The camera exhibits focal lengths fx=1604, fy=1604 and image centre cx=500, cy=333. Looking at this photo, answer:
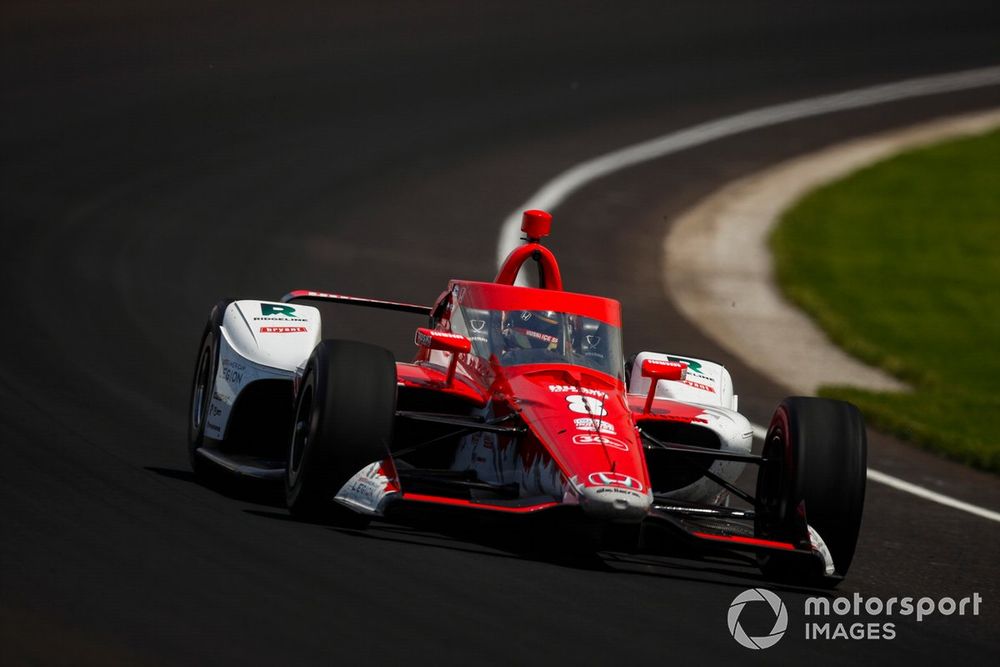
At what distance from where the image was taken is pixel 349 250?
58.0 feet

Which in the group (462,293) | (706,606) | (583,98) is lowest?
(706,606)

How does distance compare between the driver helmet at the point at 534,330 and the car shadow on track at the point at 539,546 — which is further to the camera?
the driver helmet at the point at 534,330

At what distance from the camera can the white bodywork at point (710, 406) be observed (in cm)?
884

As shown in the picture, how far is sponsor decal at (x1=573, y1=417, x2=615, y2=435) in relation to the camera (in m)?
7.88

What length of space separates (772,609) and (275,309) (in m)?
3.86

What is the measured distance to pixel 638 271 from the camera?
18375mm

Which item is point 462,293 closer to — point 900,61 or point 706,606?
point 706,606

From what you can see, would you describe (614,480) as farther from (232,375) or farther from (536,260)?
(232,375)

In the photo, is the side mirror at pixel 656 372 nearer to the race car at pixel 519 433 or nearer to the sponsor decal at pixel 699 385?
the race car at pixel 519 433

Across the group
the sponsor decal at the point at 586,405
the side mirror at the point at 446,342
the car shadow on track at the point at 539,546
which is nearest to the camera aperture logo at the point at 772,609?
the car shadow on track at the point at 539,546

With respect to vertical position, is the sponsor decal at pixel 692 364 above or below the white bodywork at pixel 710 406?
above

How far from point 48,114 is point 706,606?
638 inches

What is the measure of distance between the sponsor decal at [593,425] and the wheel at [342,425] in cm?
91

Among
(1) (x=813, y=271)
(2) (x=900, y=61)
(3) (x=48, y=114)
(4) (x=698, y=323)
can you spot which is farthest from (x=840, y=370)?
(2) (x=900, y=61)
